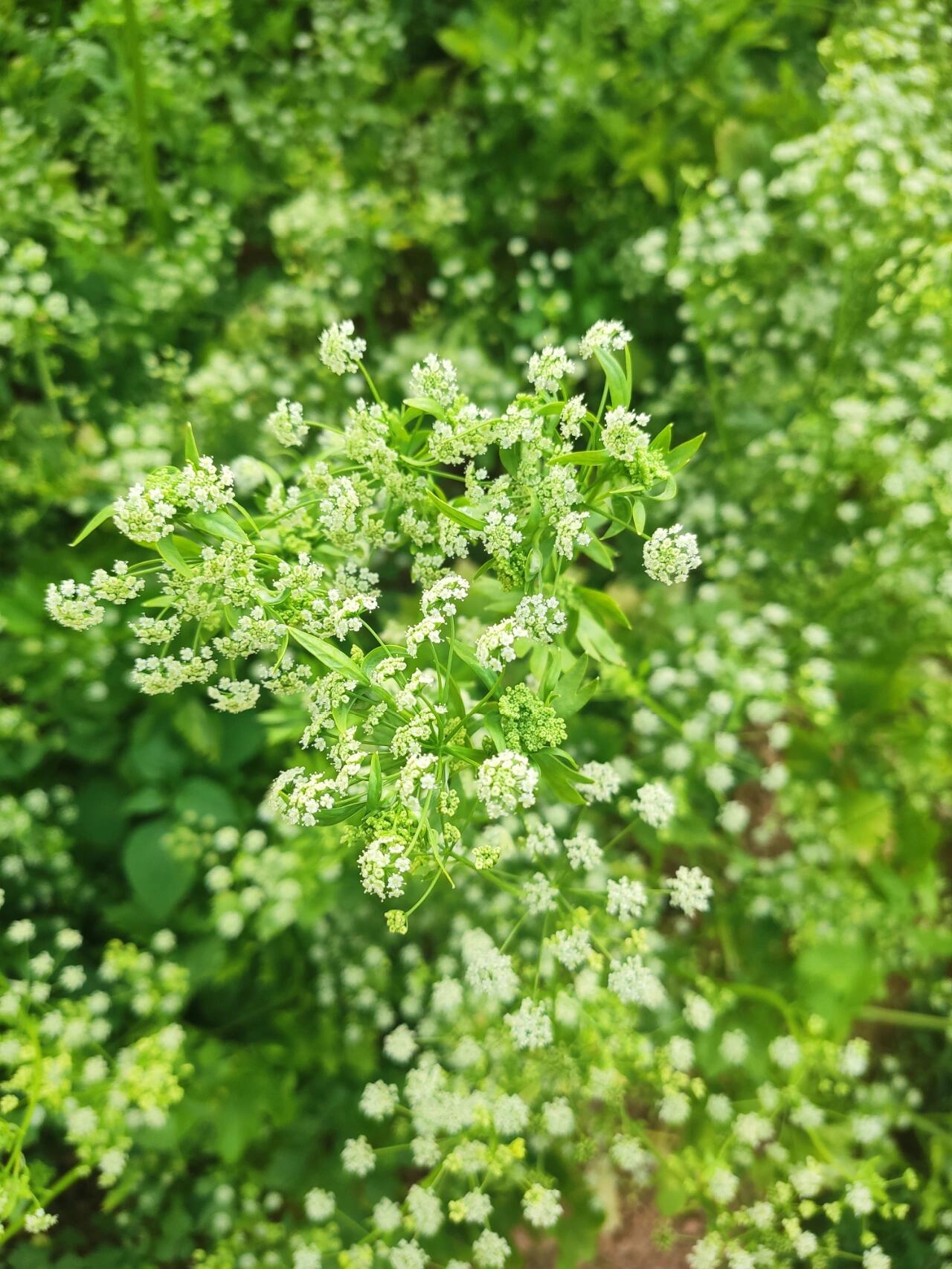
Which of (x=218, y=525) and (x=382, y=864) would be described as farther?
(x=218, y=525)

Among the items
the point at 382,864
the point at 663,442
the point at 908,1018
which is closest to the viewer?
the point at 382,864

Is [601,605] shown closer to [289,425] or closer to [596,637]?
[596,637]

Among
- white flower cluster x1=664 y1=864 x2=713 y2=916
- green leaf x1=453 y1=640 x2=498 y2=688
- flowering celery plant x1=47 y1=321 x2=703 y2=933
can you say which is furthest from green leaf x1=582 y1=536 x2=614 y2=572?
white flower cluster x1=664 y1=864 x2=713 y2=916

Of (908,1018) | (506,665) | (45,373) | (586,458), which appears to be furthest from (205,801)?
(908,1018)

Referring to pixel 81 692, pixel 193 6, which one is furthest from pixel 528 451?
pixel 193 6

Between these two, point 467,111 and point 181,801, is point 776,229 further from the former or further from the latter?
point 181,801

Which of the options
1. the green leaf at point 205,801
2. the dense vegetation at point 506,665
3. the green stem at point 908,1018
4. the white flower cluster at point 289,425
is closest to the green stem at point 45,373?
the dense vegetation at point 506,665
